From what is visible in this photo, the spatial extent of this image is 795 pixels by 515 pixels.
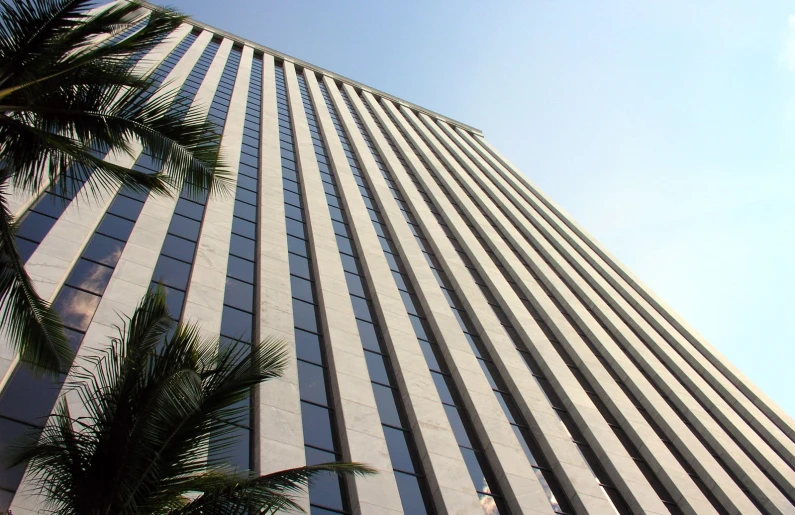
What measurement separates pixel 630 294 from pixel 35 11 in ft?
90.5

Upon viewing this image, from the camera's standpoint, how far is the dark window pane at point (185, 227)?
18.8 m

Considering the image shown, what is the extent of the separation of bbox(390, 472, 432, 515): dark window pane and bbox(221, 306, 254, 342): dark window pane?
5001 millimetres

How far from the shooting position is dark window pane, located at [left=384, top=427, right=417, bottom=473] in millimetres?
14725

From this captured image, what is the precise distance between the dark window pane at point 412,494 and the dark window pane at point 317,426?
172 cm

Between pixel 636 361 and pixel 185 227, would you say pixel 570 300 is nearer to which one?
pixel 636 361

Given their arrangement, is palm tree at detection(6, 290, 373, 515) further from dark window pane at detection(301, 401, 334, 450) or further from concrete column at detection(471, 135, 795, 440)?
concrete column at detection(471, 135, 795, 440)

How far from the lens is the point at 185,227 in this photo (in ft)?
63.3

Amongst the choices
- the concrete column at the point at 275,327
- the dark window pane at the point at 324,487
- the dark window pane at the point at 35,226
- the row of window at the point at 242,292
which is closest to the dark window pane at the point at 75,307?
the dark window pane at the point at 35,226

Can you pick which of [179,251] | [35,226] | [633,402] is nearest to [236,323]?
[179,251]

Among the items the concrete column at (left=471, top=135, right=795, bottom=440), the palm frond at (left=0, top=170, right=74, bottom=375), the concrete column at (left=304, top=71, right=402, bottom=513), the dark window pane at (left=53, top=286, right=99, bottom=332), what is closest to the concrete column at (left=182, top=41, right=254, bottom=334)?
the dark window pane at (left=53, top=286, right=99, bottom=332)

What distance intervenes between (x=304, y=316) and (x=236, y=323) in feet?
7.82

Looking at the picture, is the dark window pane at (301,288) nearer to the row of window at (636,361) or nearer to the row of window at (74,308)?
the row of window at (74,308)

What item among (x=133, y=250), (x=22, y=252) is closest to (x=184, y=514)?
(x=22, y=252)

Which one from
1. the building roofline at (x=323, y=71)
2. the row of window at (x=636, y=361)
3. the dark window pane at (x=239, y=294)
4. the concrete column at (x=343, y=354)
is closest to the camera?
the concrete column at (x=343, y=354)
